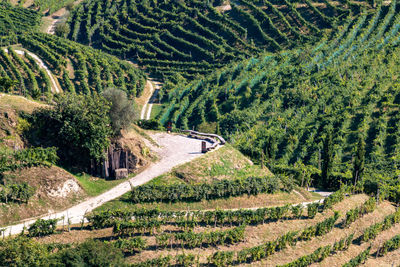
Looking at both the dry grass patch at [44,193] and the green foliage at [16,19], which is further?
the green foliage at [16,19]

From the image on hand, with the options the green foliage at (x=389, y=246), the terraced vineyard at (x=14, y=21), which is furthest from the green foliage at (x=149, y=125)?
the terraced vineyard at (x=14, y=21)

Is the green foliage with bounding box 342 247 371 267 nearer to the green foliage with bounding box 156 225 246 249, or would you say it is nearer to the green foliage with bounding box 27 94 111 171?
the green foliage with bounding box 156 225 246 249

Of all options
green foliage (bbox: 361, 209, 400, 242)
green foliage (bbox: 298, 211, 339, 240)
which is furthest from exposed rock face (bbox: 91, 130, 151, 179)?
green foliage (bbox: 361, 209, 400, 242)

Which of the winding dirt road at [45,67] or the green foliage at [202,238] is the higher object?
the winding dirt road at [45,67]

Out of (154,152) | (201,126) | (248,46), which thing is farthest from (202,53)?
(154,152)

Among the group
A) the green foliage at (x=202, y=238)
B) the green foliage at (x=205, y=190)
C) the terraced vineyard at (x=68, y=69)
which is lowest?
the green foliage at (x=202, y=238)

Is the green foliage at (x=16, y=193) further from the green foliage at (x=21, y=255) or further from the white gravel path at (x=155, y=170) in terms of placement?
the green foliage at (x=21, y=255)

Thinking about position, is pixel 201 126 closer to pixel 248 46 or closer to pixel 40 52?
pixel 248 46

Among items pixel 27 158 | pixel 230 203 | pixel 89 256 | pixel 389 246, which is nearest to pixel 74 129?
pixel 27 158

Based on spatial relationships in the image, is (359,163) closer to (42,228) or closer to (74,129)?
(74,129)
